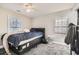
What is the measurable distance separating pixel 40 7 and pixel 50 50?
2.54 feet

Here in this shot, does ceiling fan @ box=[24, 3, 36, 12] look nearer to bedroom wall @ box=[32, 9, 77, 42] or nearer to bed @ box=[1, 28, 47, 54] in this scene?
bedroom wall @ box=[32, 9, 77, 42]

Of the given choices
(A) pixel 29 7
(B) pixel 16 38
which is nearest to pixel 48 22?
(A) pixel 29 7

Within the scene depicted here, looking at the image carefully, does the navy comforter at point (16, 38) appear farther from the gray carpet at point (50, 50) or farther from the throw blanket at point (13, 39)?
the gray carpet at point (50, 50)

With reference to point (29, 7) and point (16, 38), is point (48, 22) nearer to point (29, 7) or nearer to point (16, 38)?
point (29, 7)

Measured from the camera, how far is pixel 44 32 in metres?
1.59

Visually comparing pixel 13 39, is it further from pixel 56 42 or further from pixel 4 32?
pixel 56 42

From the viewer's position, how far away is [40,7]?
151cm

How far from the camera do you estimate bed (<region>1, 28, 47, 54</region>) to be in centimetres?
144

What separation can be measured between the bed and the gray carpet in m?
0.09

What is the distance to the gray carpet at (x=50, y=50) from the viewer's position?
1.49 metres

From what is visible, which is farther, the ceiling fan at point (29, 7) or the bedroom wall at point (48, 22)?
the bedroom wall at point (48, 22)

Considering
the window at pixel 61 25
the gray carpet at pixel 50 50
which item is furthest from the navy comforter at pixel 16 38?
the window at pixel 61 25

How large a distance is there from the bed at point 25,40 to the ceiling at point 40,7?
0.29m
